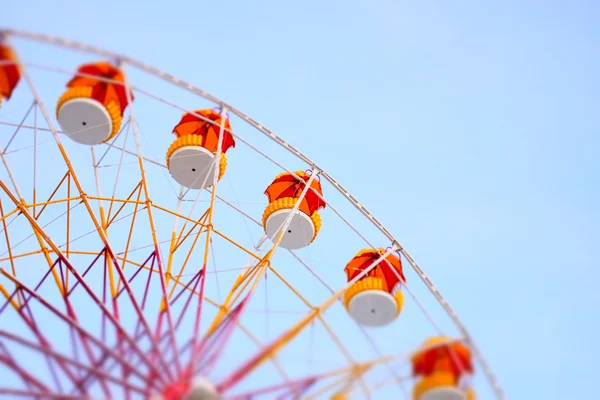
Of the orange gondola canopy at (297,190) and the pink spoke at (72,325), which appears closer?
the pink spoke at (72,325)

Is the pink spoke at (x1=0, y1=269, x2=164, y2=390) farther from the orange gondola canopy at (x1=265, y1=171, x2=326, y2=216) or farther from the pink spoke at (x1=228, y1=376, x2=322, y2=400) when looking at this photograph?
the orange gondola canopy at (x1=265, y1=171, x2=326, y2=216)

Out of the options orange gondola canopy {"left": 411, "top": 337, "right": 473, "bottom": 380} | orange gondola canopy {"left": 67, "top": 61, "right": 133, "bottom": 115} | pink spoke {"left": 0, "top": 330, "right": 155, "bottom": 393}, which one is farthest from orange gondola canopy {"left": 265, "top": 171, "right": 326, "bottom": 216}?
pink spoke {"left": 0, "top": 330, "right": 155, "bottom": 393}

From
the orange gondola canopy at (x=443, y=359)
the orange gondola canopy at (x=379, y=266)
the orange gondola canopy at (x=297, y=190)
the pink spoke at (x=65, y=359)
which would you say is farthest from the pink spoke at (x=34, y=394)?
the orange gondola canopy at (x=297, y=190)

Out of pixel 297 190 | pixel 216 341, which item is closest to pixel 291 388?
pixel 216 341

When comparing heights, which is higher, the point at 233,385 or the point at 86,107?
the point at 86,107

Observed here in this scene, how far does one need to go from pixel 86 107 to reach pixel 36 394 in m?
9.35

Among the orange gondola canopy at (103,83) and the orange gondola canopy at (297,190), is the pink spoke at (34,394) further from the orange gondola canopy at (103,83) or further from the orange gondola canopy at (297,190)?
the orange gondola canopy at (297,190)

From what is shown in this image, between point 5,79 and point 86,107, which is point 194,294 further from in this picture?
point 5,79

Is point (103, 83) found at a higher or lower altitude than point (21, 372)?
higher

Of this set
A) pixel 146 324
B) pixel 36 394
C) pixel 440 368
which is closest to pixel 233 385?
pixel 146 324

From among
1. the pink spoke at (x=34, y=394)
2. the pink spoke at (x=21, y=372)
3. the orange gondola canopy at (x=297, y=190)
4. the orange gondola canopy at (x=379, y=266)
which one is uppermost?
the orange gondola canopy at (x=297, y=190)

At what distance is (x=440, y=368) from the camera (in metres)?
19.2

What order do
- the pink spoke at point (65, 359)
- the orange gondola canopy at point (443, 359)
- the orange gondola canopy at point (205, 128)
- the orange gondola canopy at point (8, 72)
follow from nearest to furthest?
the pink spoke at point (65, 359) → the orange gondola canopy at point (8, 72) → the orange gondola canopy at point (443, 359) → the orange gondola canopy at point (205, 128)

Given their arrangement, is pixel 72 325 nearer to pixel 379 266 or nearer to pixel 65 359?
pixel 65 359
